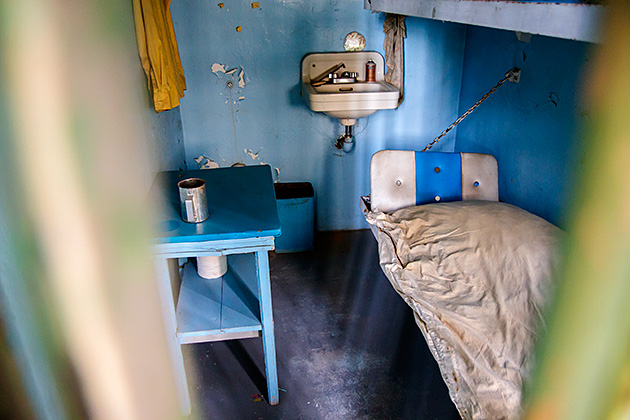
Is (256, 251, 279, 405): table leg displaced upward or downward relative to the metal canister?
downward

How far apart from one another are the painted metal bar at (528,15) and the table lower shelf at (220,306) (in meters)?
1.32

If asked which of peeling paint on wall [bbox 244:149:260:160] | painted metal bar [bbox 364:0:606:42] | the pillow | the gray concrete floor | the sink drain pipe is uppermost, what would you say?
painted metal bar [bbox 364:0:606:42]

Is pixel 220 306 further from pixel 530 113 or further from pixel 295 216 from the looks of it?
pixel 530 113

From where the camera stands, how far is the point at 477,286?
1.67 meters

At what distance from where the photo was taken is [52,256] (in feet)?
2.06

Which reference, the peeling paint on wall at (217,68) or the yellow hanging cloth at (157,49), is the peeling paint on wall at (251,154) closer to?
the peeling paint on wall at (217,68)

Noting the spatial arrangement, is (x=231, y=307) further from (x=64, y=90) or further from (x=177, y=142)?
(x=177, y=142)

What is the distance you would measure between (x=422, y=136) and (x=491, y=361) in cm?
196

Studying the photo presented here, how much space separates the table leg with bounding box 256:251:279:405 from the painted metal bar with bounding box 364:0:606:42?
41.0 inches

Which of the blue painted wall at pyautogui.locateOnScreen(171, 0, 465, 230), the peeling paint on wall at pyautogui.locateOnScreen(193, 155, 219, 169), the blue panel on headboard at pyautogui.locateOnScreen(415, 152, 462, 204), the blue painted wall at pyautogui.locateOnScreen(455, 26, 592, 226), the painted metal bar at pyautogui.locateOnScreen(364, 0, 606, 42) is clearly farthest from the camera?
the peeling paint on wall at pyautogui.locateOnScreen(193, 155, 219, 169)

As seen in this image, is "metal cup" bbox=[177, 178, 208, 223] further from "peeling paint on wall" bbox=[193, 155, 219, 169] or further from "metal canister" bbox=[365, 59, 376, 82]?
"metal canister" bbox=[365, 59, 376, 82]

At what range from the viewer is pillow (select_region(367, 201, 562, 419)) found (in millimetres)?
1313

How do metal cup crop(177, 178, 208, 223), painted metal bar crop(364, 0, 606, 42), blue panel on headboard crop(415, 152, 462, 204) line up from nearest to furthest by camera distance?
painted metal bar crop(364, 0, 606, 42) → metal cup crop(177, 178, 208, 223) → blue panel on headboard crop(415, 152, 462, 204)

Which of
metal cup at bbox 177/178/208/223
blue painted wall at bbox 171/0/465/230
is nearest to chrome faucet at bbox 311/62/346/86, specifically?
blue painted wall at bbox 171/0/465/230
